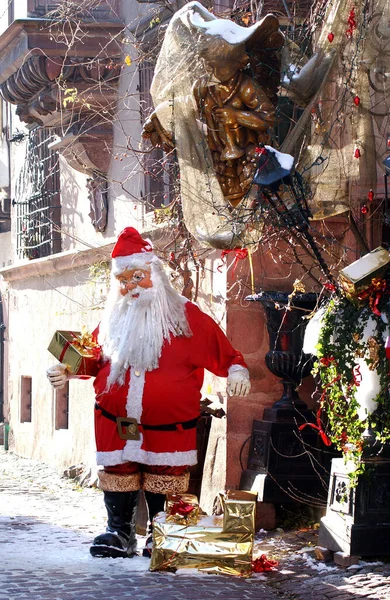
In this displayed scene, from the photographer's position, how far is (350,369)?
6.73m

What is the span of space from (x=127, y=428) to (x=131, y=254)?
3.49 ft

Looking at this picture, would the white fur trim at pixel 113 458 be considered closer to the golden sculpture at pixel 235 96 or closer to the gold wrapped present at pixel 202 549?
the gold wrapped present at pixel 202 549

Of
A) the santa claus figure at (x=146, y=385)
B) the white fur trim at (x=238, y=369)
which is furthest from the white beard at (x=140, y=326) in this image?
the white fur trim at (x=238, y=369)

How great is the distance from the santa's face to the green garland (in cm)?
121

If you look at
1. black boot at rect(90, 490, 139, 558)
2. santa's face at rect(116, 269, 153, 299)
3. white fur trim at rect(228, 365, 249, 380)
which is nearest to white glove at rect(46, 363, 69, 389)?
santa's face at rect(116, 269, 153, 299)

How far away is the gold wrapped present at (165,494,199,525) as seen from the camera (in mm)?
6886

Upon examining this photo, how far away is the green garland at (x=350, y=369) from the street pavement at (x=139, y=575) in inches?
24.0

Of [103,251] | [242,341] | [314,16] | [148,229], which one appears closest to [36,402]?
[103,251]

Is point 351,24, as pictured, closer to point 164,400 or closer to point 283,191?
point 283,191

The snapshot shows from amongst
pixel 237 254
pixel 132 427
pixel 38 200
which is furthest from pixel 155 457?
pixel 38 200

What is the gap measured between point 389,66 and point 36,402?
7.77 m

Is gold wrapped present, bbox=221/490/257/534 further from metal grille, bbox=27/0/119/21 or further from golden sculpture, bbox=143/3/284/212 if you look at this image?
metal grille, bbox=27/0/119/21

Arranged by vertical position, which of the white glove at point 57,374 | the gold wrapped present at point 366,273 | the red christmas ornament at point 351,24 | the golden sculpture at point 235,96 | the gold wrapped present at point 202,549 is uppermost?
the red christmas ornament at point 351,24

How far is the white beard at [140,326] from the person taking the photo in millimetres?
7336
